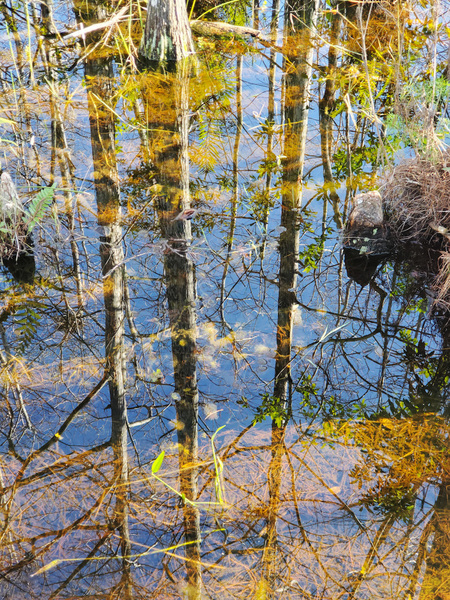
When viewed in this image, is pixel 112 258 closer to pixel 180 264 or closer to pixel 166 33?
pixel 180 264

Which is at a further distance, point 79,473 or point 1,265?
point 1,265

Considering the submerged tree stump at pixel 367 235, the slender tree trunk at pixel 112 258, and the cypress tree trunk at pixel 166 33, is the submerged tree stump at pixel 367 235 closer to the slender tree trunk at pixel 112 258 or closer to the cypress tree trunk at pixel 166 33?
the slender tree trunk at pixel 112 258

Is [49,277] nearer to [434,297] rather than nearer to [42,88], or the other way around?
[434,297]

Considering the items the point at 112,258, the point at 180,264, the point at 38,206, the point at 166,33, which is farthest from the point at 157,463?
the point at 166,33

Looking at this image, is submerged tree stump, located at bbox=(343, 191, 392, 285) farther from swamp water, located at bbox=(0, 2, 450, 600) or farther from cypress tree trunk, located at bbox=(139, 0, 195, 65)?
cypress tree trunk, located at bbox=(139, 0, 195, 65)

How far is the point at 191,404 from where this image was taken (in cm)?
245

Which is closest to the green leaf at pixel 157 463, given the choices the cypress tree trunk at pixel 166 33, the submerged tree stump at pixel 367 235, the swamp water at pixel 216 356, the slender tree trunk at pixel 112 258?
the swamp water at pixel 216 356

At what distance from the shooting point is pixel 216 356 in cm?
270

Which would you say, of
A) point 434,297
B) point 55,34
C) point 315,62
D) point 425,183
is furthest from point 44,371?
point 55,34

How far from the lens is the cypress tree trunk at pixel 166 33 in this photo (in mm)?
4047

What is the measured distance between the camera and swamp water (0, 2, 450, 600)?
191 cm

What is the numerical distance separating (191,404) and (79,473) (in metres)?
0.60

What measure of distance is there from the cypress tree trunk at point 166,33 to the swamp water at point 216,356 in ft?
0.68

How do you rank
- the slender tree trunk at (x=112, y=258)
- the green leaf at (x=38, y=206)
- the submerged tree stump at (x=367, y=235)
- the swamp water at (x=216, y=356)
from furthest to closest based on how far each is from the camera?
the submerged tree stump at (x=367, y=235) → the green leaf at (x=38, y=206) → the slender tree trunk at (x=112, y=258) → the swamp water at (x=216, y=356)
